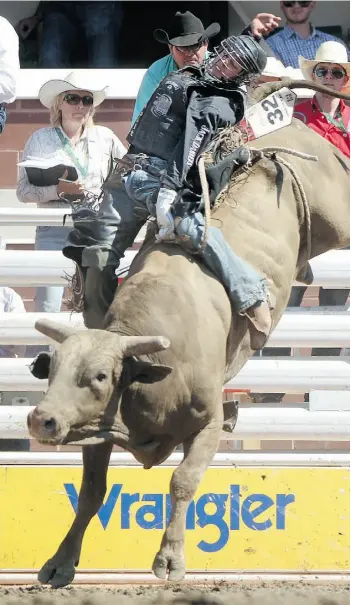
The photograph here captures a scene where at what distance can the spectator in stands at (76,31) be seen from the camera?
9742 millimetres

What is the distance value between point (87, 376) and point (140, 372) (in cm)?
27

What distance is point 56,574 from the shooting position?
5359 mm

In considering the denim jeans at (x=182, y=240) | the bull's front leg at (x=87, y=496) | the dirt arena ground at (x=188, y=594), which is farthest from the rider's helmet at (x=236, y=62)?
the dirt arena ground at (x=188, y=594)

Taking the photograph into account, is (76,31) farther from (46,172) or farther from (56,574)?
(56,574)

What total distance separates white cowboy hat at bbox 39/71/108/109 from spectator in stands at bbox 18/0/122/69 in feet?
7.93

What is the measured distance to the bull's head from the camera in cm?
475

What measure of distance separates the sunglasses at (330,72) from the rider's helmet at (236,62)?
68.2 inches

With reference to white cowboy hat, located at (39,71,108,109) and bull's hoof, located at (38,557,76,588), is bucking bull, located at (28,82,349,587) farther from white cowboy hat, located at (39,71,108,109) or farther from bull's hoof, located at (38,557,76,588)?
white cowboy hat, located at (39,71,108,109)

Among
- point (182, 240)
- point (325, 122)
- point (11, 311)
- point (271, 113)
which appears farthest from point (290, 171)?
point (11, 311)

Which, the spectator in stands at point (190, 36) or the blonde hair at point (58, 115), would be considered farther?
the blonde hair at point (58, 115)

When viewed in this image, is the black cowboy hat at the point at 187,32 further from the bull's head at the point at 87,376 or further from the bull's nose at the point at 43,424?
the bull's nose at the point at 43,424

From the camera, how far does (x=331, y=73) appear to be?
7324 millimetres

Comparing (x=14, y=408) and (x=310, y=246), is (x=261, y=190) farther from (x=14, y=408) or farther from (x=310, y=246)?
(x=14, y=408)

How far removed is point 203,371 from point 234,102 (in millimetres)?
1260
